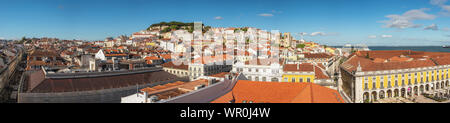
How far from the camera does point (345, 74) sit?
35500 mm

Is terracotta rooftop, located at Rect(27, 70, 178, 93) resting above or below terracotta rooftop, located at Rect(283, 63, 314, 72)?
below

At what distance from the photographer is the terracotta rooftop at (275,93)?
46.4 feet

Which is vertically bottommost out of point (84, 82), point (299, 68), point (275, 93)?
point (84, 82)

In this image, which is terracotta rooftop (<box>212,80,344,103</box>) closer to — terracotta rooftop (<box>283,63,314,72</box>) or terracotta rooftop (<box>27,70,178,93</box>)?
terracotta rooftop (<box>283,63,314,72</box>)

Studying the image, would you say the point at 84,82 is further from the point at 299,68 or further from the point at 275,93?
the point at 299,68

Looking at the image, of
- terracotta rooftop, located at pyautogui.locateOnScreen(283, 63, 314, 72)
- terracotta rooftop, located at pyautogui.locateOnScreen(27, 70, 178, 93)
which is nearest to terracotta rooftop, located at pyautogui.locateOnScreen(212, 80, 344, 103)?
terracotta rooftop, located at pyautogui.locateOnScreen(283, 63, 314, 72)

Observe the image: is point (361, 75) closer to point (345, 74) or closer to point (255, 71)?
point (345, 74)

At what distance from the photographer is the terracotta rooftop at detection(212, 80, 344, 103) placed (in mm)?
14133

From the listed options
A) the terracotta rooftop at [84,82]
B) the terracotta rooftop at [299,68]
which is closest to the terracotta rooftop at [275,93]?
the terracotta rooftop at [299,68]

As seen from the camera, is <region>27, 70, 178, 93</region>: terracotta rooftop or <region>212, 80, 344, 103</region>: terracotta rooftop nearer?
<region>212, 80, 344, 103</region>: terracotta rooftop

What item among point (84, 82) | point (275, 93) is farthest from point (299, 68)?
point (84, 82)

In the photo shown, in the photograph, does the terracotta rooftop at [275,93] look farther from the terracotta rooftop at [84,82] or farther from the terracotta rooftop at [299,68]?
the terracotta rooftop at [84,82]

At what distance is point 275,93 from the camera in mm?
15484
